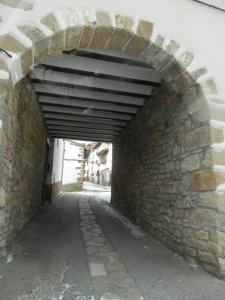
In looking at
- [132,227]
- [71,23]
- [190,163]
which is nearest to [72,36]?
[71,23]

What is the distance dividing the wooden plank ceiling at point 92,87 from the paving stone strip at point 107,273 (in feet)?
8.21

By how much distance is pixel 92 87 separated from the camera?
4098 mm

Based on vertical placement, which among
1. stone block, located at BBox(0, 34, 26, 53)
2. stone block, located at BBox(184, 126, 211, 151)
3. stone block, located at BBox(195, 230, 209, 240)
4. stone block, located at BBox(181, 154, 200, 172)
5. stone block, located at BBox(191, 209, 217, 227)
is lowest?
stone block, located at BBox(195, 230, 209, 240)

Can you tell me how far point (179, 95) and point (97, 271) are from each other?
2357mm

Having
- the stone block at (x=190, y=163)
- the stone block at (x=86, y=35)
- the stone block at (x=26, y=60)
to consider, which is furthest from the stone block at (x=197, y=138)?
the stone block at (x=26, y=60)

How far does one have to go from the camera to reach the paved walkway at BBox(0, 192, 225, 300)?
6.66 feet

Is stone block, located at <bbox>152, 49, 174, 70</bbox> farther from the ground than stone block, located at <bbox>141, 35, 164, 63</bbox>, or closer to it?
closer to it

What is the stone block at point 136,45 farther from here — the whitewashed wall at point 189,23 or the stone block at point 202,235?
the stone block at point 202,235

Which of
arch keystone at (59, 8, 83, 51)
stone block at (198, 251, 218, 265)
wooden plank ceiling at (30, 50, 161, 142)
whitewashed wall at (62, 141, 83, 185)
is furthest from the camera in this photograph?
whitewashed wall at (62, 141, 83, 185)

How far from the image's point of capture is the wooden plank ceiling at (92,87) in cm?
345

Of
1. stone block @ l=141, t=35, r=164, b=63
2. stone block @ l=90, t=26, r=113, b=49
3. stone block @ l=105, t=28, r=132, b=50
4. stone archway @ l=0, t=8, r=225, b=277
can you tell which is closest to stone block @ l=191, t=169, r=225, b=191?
stone archway @ l=0, t=8, r=225, b=277

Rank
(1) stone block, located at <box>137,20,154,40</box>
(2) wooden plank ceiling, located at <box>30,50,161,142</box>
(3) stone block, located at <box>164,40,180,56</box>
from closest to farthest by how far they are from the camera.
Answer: (1) stone block, located at <box>137,20,154,40</box>, (3) stone block, located at <box>164,40,180,56</box>, (2) wooden plank ceiling, located at <box>30,50,161,142</box>

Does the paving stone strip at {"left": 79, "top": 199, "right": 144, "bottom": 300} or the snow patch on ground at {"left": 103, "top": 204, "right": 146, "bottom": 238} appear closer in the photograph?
the paving stone strip at {"left": 79, "top": 199, "right": 144, "bottom": 300}

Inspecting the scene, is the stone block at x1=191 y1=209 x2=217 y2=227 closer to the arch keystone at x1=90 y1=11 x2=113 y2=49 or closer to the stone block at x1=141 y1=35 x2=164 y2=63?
the stone block at x1=141 y1=35 x2=164 y2=63
